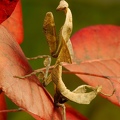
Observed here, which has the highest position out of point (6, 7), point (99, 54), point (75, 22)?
point (6, 7)

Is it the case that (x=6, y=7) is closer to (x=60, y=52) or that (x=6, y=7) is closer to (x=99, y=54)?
(x=60, y=52)

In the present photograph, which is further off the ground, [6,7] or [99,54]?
[6,7]

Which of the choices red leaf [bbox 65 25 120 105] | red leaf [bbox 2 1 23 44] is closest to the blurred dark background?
red leaf [bbox 65 25 120 105]

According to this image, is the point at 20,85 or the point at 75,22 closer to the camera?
the point at 20,85

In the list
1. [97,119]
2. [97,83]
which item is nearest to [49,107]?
[97,83]

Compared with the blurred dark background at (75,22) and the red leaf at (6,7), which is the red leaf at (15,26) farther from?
the blurred dark background at (75,22)

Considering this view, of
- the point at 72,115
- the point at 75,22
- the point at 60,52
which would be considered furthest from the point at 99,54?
the point at 75,22
